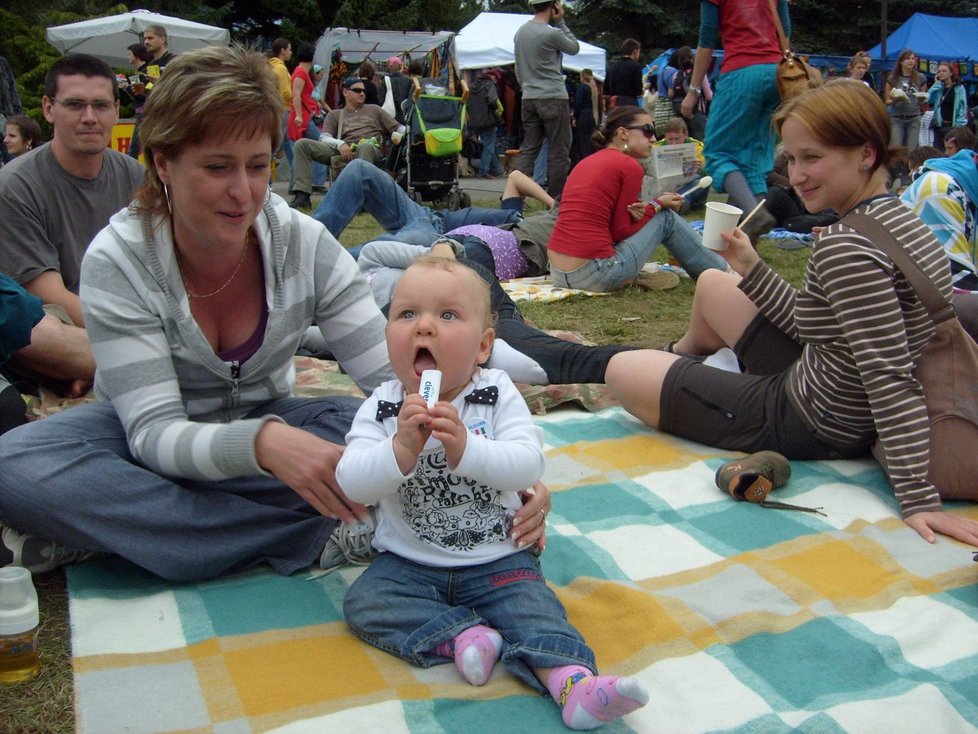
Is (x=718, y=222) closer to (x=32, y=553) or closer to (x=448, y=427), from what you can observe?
(x=448, y=427)

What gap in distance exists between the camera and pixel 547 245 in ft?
21.1

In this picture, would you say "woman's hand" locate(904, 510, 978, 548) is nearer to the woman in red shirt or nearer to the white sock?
the white sock

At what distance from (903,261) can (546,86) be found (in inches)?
280

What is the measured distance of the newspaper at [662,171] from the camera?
6.35 metres

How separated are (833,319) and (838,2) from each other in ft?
111

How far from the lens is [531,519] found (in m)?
2.10

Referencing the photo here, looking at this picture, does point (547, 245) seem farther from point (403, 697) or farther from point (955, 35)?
point (955, 35)

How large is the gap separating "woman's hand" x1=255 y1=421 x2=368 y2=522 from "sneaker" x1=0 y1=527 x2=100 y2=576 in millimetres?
671

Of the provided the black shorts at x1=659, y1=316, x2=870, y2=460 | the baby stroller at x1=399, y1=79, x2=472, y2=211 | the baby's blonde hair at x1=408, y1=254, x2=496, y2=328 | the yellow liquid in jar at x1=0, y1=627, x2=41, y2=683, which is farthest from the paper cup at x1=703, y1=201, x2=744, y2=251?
the baby stroller at x1=399, y1=79, x2=472, y2=211

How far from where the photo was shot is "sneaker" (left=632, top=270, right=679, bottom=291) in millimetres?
6352

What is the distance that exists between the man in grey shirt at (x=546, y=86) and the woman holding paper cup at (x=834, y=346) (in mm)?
6224

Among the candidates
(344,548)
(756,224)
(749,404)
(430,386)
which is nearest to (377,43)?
(756,224)

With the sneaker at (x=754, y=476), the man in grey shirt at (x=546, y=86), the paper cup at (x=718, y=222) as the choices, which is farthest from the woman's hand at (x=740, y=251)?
the man in grey shirt at (x=546, y=86)

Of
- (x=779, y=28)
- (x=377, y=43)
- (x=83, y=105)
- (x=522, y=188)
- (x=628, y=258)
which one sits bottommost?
(x=628, y=258)
